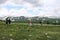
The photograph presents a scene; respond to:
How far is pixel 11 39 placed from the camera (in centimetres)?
1347

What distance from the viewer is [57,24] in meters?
18.9

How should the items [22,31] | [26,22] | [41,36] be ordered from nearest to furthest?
[41,36] → [22,31] → [26,22]

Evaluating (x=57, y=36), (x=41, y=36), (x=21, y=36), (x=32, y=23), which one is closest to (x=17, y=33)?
(x=21, y=36)

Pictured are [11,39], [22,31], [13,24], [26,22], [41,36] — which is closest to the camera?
[11,39]

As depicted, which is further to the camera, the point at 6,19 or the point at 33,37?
the point at 6,19

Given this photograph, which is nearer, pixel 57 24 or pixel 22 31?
pixel 22 31

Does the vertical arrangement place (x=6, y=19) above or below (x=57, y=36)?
above

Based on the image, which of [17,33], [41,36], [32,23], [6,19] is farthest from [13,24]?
[41,36]

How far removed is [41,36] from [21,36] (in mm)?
1634

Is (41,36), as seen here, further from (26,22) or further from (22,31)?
(26,22)

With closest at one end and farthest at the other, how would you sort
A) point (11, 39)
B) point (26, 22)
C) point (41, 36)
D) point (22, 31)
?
1. point (11, 39)
2. point (41, 36)
3. point (22, 31)
4. point (26, 22)

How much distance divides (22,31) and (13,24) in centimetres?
304

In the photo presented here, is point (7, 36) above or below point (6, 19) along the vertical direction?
below

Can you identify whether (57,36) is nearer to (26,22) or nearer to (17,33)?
(17,33)
